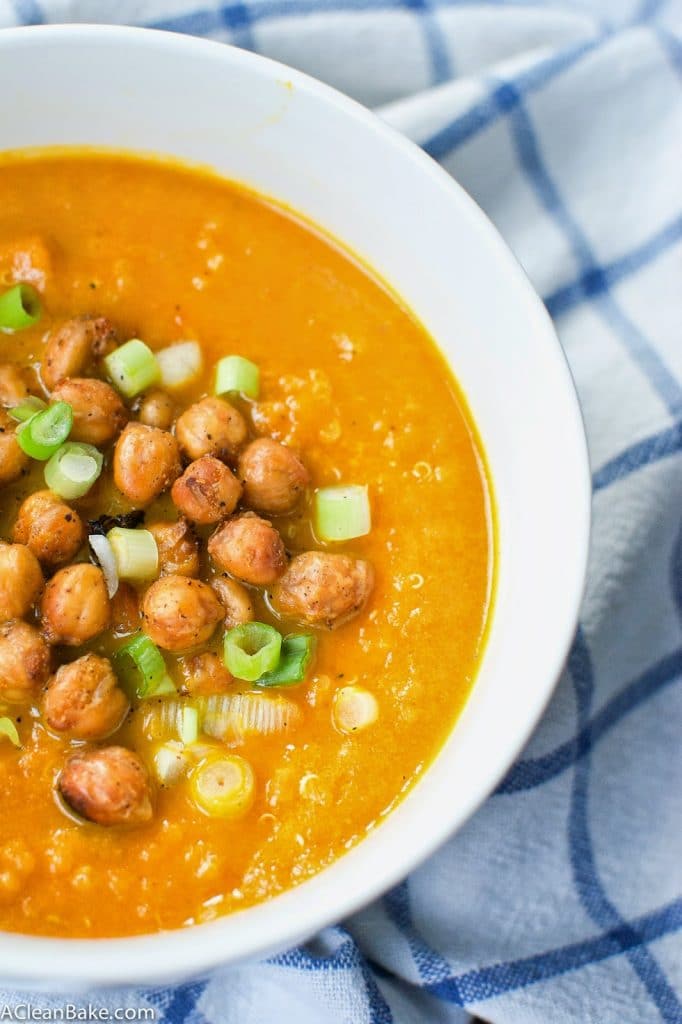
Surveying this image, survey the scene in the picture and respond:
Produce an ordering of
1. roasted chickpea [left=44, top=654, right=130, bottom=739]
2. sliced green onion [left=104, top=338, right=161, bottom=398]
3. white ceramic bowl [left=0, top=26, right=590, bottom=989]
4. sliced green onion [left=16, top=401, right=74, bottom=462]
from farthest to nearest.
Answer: sliced green onion [left=104, top=338, right=161, bottom=398]
sliced green onion [left=16, top=401, right=74, bottom=462]
roasted chickpea [left=44, top=654, right=130, bottom=739]
white ceramic bowl [left=0, top=26, right=590, bottom=989]

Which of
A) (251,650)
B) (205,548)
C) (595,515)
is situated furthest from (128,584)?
(595,515)

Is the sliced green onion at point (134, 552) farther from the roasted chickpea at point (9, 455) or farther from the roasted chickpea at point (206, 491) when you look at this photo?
the roasted chickpea at point (9, 455)

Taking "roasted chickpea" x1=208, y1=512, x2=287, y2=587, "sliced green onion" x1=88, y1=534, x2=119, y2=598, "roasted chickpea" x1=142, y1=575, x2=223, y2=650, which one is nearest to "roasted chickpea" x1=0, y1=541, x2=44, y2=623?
"sliced green onion" x1=88, y1=534, x2=119, y2=598

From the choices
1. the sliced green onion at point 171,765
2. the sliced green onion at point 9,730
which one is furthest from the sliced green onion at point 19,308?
the sliced green onion at point 171,765

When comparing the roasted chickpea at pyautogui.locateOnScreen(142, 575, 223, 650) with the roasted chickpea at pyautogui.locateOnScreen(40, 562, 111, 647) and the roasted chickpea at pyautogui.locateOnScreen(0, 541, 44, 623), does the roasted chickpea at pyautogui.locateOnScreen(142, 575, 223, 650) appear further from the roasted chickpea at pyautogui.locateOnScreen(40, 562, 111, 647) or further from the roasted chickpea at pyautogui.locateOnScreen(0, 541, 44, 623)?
the roasted chickpea at pyautogui.locateOnScreen(0, 541, 44, 623)

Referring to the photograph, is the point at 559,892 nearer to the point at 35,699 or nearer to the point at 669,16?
the point at 35,699
